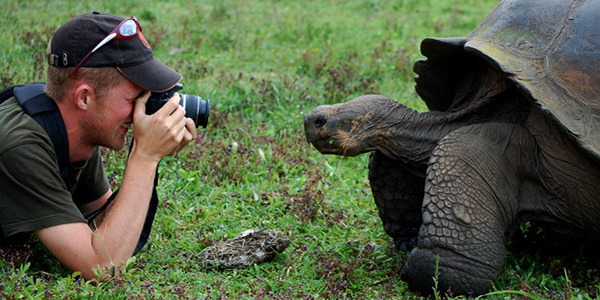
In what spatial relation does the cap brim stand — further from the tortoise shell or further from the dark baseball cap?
the tortoise shell

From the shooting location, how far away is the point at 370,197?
Result: 388cm

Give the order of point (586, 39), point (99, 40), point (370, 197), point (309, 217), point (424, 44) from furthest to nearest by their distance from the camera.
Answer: point (370, 197) → point (309, 217) → point (424, 44) → point (586, 39) → point (99, 40)

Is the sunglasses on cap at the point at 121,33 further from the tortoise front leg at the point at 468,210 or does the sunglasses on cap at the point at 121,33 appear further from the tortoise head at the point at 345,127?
→ the tortoise front leg at the point at 468,210

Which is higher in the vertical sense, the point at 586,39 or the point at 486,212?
the point at 586,39

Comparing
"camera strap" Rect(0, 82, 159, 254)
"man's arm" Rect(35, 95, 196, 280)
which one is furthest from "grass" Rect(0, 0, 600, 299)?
"camera strap" Rect(0, 82, 159, 254)

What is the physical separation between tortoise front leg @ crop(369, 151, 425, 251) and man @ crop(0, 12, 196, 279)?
0.98 meters

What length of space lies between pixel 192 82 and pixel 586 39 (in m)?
3.39

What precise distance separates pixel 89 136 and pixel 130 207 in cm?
35

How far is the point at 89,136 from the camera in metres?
2.65

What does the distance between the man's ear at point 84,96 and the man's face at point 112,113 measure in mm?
22

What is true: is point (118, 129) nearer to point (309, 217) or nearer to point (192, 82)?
point (309, 217)

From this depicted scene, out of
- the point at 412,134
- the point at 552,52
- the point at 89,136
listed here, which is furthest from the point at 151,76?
the point at 552,52

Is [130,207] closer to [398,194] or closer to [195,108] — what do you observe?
[195,108]

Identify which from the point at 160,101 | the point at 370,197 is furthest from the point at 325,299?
the point at 370,197
